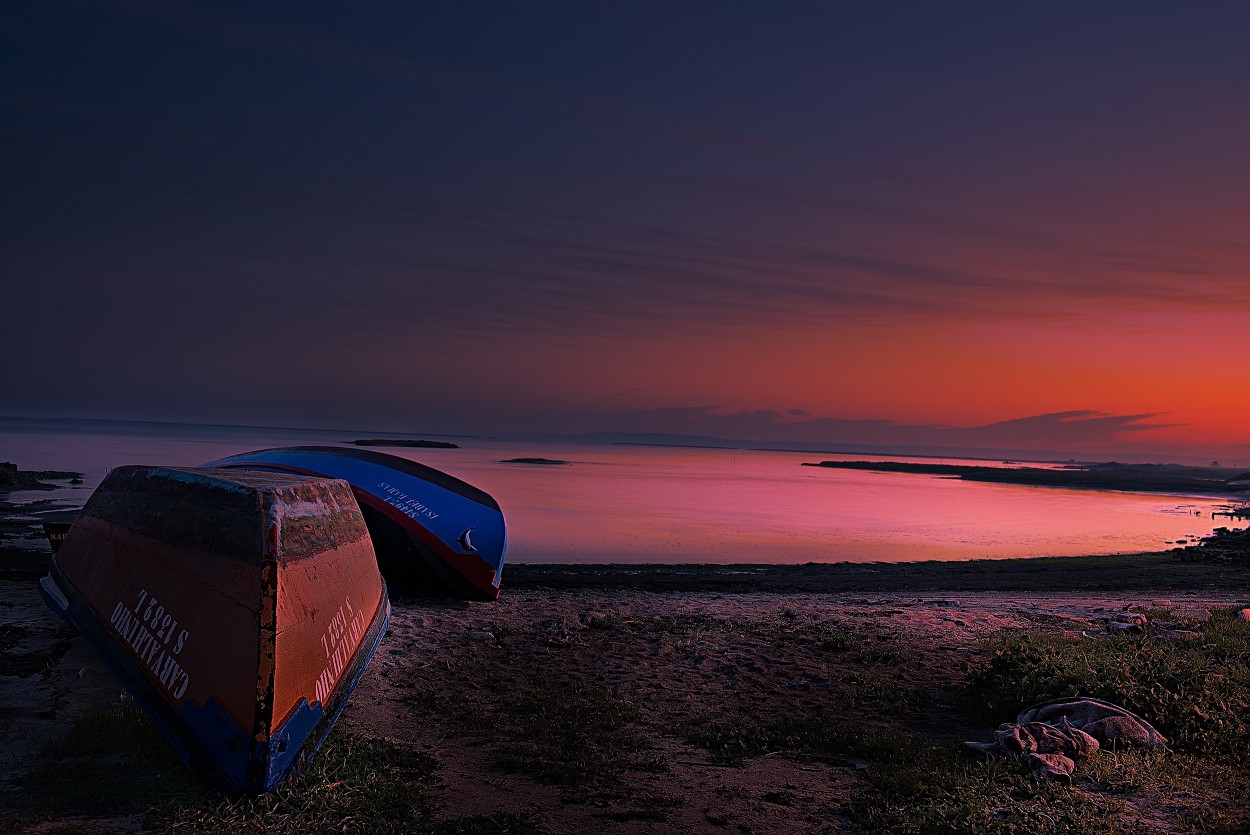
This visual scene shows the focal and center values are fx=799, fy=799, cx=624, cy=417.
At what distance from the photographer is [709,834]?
4.58 m

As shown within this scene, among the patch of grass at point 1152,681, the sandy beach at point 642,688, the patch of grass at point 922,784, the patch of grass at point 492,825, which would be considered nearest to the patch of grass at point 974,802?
the patch of grass at point 922,784

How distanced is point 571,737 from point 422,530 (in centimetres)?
565

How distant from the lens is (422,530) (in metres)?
11.2

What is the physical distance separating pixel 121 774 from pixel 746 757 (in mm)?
4049

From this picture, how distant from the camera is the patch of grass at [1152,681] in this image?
5.61 m

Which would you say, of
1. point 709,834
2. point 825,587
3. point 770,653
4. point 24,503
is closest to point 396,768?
point 709,834

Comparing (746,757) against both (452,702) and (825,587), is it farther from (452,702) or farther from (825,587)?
(825,587)

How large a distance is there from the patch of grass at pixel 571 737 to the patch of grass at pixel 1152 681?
300 cm

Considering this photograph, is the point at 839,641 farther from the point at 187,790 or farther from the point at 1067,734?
the point at 187,790

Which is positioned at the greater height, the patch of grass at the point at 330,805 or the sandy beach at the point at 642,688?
the patch of grass at the point at 330,805

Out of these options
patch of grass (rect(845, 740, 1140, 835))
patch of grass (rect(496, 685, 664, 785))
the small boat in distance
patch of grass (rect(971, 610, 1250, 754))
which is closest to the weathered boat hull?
patch of grass (rect(496, 685, 664, 785))

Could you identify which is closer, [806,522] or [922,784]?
[922,784]

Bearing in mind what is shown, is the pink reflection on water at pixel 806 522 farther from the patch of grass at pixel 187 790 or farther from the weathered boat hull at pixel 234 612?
the patch of grass at pixel 187 790

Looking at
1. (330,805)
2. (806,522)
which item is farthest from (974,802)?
(806,522)
